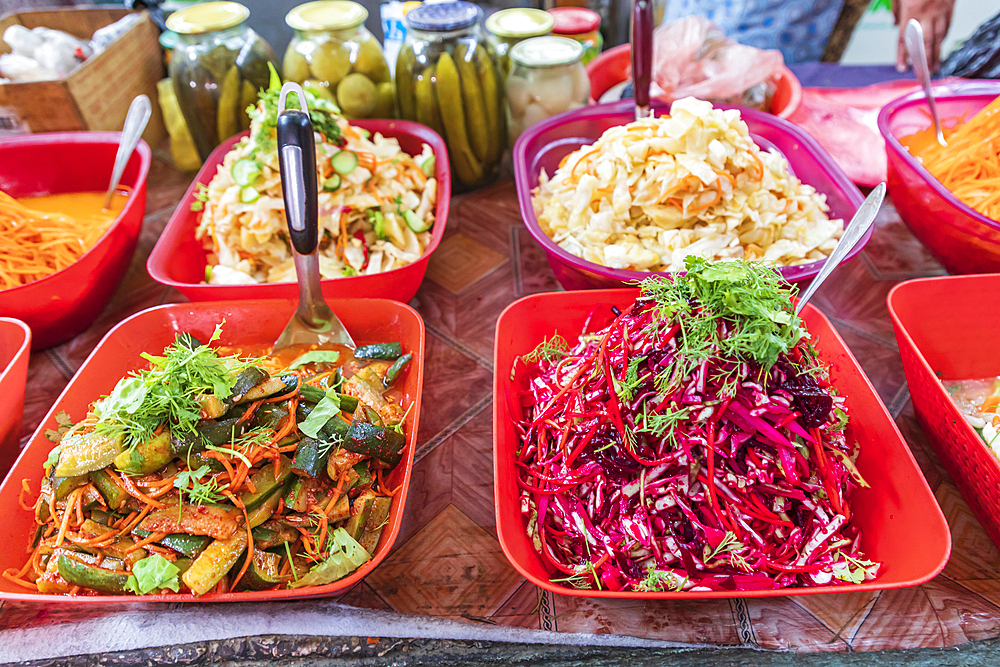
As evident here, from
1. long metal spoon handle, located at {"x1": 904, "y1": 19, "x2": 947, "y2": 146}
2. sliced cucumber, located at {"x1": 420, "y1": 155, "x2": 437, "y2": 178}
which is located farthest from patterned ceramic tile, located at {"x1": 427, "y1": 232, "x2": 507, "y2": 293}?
long metal spoon handle, located at {"x1": 904, "y1": 19, "x2": 947, "y2": 146}

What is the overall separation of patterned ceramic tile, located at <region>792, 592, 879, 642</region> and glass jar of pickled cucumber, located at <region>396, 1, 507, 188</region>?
71.1 inches

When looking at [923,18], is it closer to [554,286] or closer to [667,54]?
[667,54]

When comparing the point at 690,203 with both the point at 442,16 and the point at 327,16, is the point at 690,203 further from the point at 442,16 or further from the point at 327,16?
the point at 327,16

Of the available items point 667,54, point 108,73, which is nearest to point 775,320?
point 667,54

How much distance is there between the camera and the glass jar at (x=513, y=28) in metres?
2.28

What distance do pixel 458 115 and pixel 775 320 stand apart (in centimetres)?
150

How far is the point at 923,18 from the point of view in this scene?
298 centimetres

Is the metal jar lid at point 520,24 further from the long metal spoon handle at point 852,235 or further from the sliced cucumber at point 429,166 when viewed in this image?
the long metal spoon handle at point 852,235

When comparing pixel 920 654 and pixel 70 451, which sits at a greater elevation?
pixel 70 451

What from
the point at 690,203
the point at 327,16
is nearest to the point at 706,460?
the point at 690,203

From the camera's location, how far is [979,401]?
1.48 m

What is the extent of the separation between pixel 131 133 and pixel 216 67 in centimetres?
39

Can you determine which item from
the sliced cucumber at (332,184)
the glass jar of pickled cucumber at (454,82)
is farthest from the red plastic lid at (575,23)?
the sliced cucumber at (332,184)

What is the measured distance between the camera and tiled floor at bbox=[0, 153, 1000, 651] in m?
1.16
